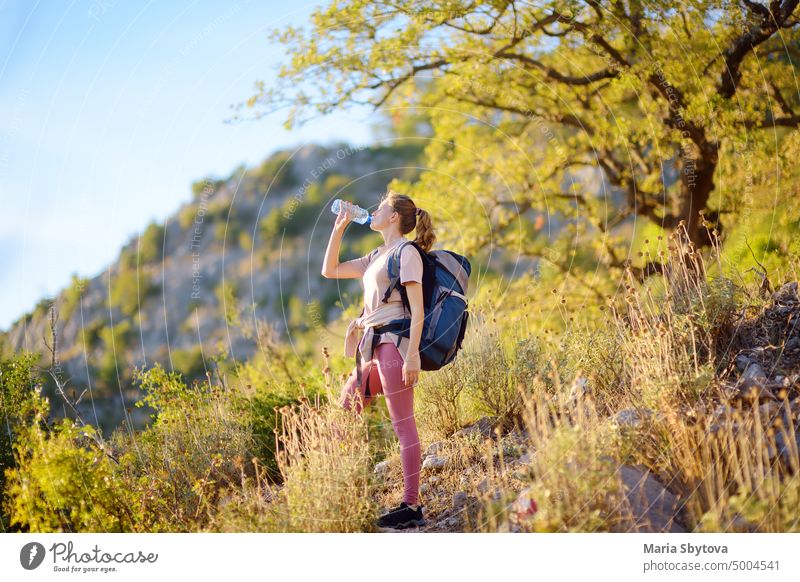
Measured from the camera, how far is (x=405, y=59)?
7.94 metres

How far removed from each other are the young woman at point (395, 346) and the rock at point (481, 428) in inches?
49.4

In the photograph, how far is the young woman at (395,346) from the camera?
4.48 meters

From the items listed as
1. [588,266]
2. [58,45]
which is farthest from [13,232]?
[588,266]

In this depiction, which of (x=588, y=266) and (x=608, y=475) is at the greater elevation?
(x=588, y=266)

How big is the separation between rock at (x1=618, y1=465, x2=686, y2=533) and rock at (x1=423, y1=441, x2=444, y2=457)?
183 centimetres

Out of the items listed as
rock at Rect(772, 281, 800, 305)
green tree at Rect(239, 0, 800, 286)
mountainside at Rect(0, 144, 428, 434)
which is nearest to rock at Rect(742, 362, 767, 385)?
rock at Rect(772, 281, 800, 305)

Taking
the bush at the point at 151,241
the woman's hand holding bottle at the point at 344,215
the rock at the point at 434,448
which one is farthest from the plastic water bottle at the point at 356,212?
the bush at the point at 151,241

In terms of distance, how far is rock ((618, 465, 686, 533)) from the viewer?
413 centimetres

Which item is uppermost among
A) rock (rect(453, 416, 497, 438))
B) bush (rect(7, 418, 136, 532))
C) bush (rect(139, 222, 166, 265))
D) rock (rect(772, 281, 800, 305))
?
bush (rect(139, 222, 166, 265))

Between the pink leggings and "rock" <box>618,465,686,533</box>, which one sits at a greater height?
the pink leggings

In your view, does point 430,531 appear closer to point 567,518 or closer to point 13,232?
point 567,518

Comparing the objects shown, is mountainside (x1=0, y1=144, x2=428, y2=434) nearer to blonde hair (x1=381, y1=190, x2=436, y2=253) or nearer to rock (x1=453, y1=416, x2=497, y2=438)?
rock (x1=453, y1=416, x2=497, y2=438)

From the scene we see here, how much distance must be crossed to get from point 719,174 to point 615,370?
3.49m
